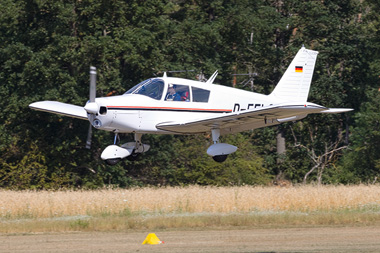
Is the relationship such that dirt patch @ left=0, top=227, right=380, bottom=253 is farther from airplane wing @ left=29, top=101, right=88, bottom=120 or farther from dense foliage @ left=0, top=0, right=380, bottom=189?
dense foliage @ left=0, top=0, right=380, bottom=189

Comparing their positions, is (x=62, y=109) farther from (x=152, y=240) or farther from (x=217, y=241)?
(x=217, y=241)

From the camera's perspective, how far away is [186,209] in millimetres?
16875

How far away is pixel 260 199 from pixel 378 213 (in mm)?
3094

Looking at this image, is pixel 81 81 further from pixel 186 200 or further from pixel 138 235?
pixel 138 235

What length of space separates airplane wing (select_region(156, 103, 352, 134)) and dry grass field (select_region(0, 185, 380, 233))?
5.98ft

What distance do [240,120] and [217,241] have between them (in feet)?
20.8

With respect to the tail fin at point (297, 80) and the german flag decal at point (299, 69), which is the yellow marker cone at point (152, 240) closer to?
the tail fin at point (297, 80)

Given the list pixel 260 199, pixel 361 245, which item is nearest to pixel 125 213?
pixel 260 199

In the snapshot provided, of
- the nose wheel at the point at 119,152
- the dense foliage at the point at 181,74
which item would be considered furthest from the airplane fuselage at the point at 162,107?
the dense foliage at the point at 181,74

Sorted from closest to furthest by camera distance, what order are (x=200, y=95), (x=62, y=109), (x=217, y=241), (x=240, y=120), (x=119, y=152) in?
(x=217, y=241) → (x=240, y=120) → (x=119, y=152) → (x=200, y=95) → (x=62, y=109)

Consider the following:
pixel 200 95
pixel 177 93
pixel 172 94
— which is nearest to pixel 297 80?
pixel 200 95

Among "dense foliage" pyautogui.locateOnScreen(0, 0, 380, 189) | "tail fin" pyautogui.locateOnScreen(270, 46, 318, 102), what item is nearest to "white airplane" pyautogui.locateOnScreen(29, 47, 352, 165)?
"tail fin" pyautogui.locateOnScreen(270, 46, 318, 102)

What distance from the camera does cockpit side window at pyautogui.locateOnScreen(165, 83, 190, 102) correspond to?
18.6m

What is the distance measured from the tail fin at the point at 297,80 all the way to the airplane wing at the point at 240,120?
1363mm
